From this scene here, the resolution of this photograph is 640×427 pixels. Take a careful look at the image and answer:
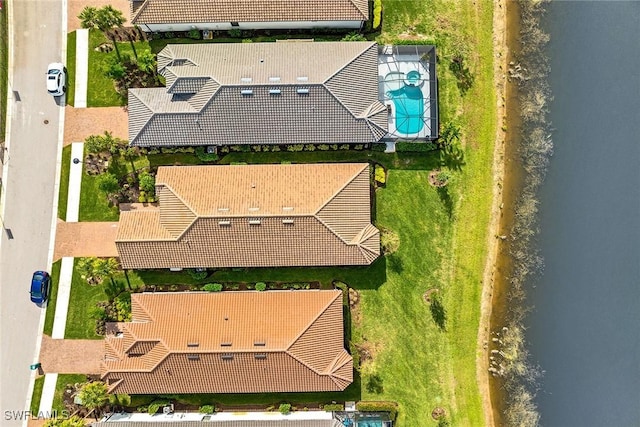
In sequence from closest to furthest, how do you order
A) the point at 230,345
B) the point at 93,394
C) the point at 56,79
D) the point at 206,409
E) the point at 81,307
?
the point at 230,345 → the point at 93,394 → the point at 206,409 → the point at 56,79 → the point at 81,307

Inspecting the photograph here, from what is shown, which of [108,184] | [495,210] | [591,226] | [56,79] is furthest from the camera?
[591,226]

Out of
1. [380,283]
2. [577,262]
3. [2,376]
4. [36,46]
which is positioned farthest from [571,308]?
[36,46]

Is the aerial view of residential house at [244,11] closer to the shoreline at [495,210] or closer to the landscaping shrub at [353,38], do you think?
the landscaping shrub at [353,38]

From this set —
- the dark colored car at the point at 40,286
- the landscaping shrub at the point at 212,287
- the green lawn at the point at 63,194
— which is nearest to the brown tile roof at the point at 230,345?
the landscaping shrub at the point at 212,287

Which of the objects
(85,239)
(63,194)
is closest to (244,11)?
(63,194)

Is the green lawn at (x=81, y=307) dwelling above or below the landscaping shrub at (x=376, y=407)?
above

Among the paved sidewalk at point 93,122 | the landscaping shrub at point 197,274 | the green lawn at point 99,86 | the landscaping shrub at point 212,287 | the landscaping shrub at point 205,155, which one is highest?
the green lawn at point 99,86

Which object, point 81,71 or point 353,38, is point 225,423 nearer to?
point 81,71

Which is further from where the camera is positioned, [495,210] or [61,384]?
[495,210]

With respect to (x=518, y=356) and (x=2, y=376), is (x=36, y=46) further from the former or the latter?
(x=518, y=356)
